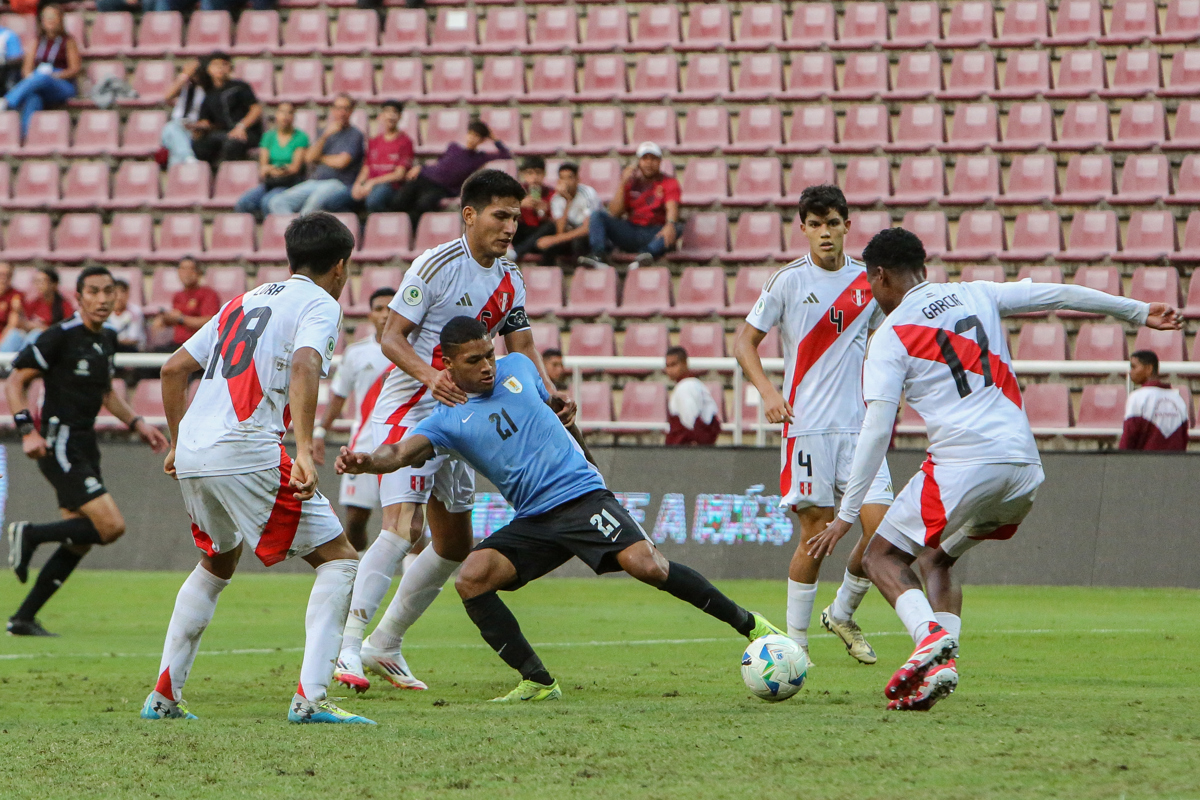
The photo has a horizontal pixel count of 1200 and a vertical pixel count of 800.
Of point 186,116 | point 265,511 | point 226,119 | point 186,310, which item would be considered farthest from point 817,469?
point 186,116

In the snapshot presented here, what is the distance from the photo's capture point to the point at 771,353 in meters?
15.8

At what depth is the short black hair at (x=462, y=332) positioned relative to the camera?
6.57 meters

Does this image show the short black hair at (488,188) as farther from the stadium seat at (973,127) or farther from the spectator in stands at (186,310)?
the stadium seat at (973,127)

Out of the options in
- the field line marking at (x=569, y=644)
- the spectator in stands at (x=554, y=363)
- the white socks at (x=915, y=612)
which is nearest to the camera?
the white socks at (x=915, y=612)

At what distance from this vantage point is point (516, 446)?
663 centimetres

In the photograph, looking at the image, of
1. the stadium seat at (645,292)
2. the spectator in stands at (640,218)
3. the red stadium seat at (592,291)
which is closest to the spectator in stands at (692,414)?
the stadium seat at (645,292)

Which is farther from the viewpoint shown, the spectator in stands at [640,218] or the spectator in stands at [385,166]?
the spectator in stands at [385,166]

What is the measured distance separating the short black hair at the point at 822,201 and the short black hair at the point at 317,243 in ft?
8.92

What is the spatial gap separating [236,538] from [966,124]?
1360 cm

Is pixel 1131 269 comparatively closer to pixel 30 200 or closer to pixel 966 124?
pixel 966 124

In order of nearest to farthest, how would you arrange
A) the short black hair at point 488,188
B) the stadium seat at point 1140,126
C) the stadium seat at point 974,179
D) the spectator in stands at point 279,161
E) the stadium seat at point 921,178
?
1. the short black hair at point 488,188
2. the stadium seat at point 974,179
3. the stadium seat at point 1140,126
4. the stadium seat at point 921,178
5. the spectator in stands at point 279,161

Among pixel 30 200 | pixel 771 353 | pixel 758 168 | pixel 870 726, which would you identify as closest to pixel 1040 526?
pixel 771 353

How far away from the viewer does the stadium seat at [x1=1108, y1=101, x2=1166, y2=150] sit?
1714cm

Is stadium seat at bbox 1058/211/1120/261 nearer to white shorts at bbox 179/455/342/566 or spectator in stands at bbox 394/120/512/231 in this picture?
spectator in stands at bbox 394/120/512/231
